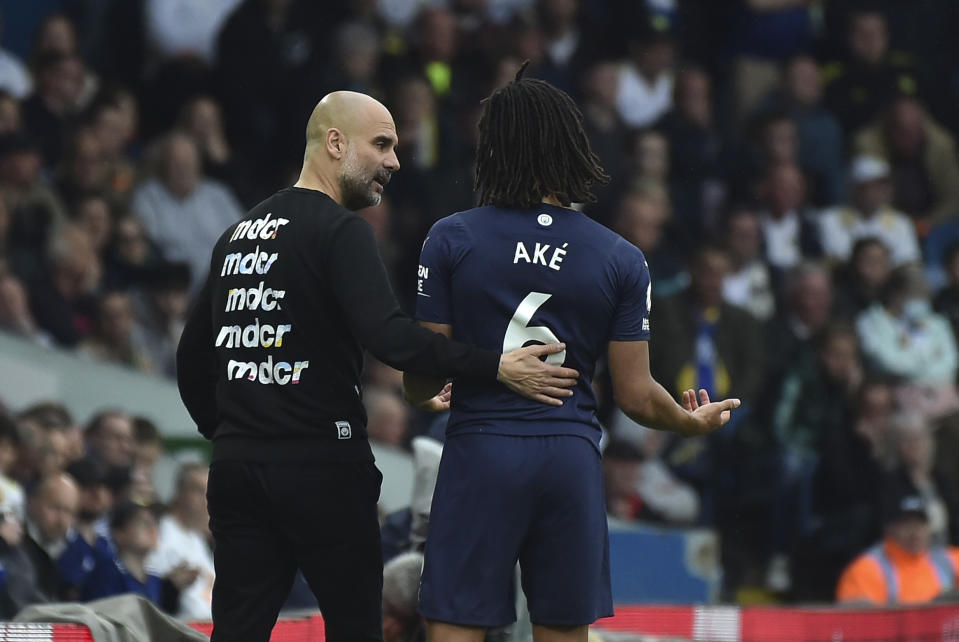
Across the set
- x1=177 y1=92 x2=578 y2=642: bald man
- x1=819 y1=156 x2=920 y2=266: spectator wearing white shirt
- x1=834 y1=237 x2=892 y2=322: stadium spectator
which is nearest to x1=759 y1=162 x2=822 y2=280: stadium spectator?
x1=819 y1=156 x2=920 y2=266: spectator wearing white shirt

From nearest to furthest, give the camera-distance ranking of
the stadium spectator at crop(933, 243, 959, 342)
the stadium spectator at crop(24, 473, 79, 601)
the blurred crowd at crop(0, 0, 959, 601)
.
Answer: the stadium spectator at crop(24, 473, 79, 601), the blurred crowd at crop(0, 0, 959, 601), the stadium spectator at crop(933, 243, 959, 342)

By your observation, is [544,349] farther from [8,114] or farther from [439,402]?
[8,114]

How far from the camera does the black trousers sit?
4.75 meters

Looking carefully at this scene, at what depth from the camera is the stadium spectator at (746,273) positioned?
12641 millimetres

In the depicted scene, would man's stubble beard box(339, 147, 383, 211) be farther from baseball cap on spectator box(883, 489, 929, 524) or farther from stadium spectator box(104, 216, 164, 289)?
baseball cap on spectator box(883, 489, 929, 524)

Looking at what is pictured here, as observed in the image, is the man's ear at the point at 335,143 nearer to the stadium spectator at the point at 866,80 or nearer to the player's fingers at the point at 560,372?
the player's fingers at the point at 560,372

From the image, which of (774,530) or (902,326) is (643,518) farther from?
(902,326)

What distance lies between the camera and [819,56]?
15.2 metres

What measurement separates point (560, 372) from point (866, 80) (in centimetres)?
1073

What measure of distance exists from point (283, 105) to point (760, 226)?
3829 mm

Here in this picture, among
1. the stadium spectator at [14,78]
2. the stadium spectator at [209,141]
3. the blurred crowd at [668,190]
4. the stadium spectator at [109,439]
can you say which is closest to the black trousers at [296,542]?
the stadium spectator at [109,439]

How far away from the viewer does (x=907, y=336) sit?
41.8 feet

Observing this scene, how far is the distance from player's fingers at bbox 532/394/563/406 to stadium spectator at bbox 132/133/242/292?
692cm

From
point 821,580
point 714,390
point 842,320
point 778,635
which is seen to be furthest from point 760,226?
point 778,635
